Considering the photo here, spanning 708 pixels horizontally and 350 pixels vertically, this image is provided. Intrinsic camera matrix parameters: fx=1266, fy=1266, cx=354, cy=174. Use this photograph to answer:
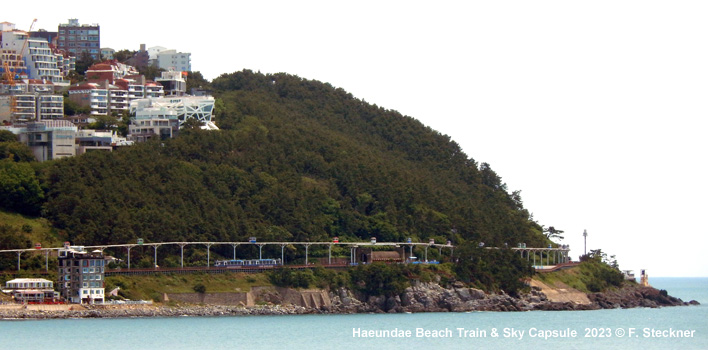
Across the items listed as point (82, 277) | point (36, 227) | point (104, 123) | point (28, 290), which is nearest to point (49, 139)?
point (104, 123)

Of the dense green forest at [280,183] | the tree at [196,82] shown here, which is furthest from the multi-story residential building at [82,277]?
the tree at [196,82]

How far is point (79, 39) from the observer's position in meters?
188

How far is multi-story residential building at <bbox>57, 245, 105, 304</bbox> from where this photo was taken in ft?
332

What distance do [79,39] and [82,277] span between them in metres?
93.4

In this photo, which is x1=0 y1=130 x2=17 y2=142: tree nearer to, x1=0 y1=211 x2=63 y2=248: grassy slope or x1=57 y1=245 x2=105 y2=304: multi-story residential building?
x1=0 y1=211 x2=63 y2=248: grassy slope

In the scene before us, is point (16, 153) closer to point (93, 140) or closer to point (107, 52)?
point (93, 140)

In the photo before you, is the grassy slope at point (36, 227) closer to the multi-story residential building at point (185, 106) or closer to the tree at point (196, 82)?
the multi-story residential building at point (185, 106)

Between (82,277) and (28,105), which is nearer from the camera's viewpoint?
(82,277)

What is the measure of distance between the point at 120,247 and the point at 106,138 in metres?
27.1

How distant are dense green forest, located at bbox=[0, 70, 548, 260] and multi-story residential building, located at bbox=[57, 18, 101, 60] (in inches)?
738

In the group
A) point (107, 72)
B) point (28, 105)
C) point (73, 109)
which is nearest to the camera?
point (28, 105)

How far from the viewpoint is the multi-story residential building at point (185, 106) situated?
14875cm

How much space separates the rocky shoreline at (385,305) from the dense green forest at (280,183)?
10.5 metres

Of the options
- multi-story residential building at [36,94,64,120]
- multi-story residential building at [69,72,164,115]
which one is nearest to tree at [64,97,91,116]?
multi-story residential building at [69,72,164,115]
